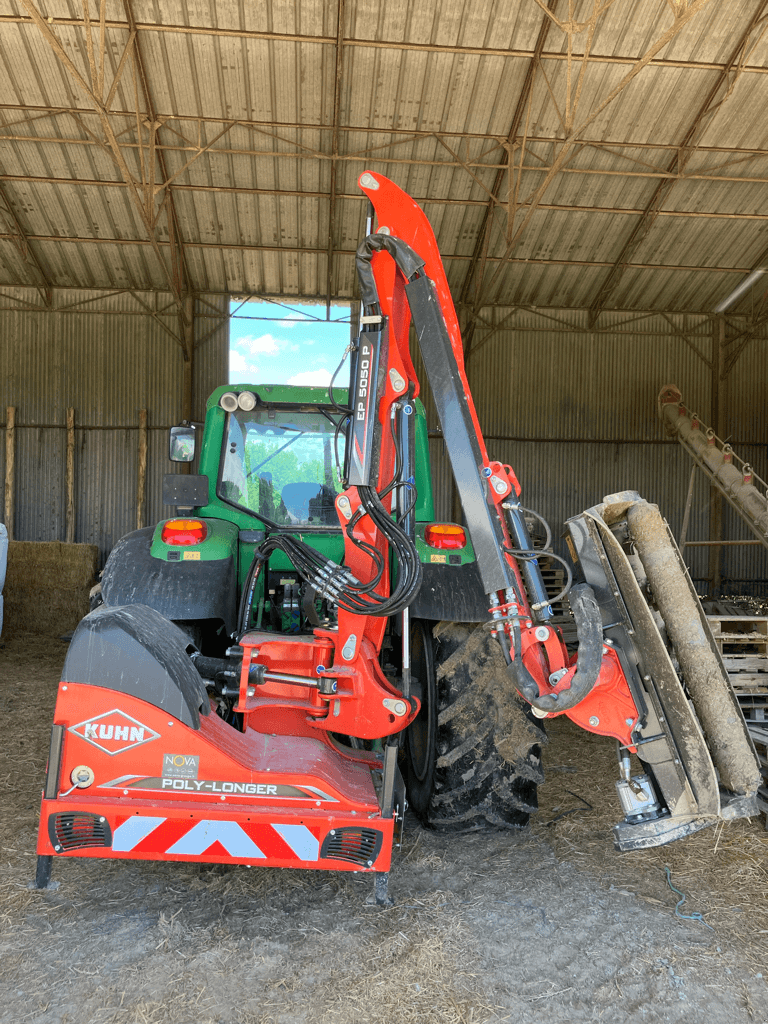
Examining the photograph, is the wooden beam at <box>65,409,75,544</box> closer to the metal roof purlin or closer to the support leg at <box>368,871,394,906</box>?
the metal roof purlin

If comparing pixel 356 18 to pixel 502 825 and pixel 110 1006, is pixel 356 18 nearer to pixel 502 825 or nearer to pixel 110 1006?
pixel 502 825

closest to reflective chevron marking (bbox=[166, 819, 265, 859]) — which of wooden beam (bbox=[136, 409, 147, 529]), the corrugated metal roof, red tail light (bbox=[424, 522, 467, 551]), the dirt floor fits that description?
the dirt floor

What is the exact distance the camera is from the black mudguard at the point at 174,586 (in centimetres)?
352

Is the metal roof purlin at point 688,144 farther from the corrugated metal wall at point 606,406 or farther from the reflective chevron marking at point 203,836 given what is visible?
the reflective chevron marking at point 203,836

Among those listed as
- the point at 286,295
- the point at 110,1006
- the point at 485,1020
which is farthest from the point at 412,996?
the point at 286,295

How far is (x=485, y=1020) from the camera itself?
2.33 metres

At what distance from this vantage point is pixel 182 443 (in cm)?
429

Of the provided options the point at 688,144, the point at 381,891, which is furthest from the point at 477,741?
the point at 688,144

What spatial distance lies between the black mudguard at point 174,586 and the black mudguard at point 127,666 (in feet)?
2.22

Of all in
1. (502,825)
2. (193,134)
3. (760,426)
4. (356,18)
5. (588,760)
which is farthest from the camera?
(760,426)

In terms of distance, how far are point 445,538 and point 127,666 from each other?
175cm

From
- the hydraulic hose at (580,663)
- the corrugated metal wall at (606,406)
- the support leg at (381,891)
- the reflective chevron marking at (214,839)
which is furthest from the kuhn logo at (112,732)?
the corrugated metal wall at (606,406)

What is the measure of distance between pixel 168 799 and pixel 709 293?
50.1ft

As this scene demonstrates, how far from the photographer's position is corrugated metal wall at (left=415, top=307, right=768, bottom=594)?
1529 centimetres
